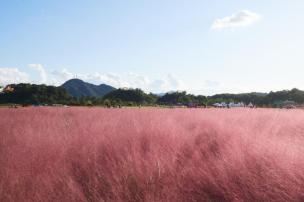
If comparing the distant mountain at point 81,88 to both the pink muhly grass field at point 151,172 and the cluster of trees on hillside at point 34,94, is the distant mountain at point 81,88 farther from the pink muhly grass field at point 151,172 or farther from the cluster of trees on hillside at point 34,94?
the pink muhly grass field at point 151,172

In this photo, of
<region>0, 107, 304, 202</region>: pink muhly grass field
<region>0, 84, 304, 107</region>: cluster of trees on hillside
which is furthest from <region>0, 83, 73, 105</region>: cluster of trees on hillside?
<region>0, 107, 304, 202</region>: pink muhly grass field

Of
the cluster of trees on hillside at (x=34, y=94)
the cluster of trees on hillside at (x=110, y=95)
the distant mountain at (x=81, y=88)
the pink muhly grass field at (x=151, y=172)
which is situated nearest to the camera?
the pink muhly grass field at (x=151, y=172)

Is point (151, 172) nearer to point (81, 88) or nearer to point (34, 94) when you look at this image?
point (34, 94)

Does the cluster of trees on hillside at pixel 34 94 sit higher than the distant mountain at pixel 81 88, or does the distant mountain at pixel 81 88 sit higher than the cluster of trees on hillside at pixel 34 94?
the distant mountain at pixel 81 88

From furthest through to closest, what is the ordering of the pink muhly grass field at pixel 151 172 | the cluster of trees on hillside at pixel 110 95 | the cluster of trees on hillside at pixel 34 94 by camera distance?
1. the cluster of trees on hillside at pixel 34 94
2. the cluster of trees on hillside at pixel 110 95
3. the pink muhly grass field at pixel 151 172

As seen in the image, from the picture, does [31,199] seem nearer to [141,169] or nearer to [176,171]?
[141,169]

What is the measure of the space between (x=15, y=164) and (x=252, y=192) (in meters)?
2.24

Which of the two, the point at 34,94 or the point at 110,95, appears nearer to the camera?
the point at 34,94

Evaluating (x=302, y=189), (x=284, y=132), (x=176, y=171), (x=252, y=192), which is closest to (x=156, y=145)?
(x=176, y=171)

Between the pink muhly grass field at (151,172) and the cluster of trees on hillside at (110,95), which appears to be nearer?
the pink muhly grass field at (151,172)

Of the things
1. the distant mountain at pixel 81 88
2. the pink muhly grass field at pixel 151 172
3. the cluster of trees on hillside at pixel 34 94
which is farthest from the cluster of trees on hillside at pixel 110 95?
the distant mountain at pixel 81 88

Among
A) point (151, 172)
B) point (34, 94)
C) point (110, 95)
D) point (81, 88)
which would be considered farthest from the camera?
point (81, 88)

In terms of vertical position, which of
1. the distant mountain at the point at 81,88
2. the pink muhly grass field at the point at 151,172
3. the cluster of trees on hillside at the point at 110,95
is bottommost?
the pink muhly grass field at the point at 151,172

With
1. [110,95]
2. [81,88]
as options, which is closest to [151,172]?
[110,95]
